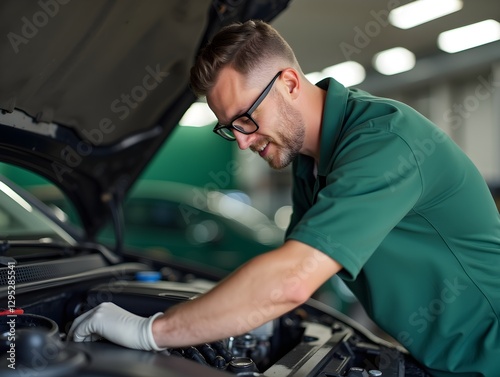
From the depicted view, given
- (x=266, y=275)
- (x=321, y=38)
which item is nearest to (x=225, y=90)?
(x=266, y=275)

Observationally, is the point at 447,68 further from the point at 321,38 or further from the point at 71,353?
the point at 71,353

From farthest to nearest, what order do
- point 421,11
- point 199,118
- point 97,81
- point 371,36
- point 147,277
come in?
point 199,118 < point 371,36 < point 421,11 < point 147,277 < point 97,81

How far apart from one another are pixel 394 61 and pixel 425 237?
7365 mm

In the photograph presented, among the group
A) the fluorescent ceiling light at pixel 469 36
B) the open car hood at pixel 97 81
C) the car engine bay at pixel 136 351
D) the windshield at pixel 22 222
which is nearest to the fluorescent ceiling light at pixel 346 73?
the fluorescent ceiling light at pixel 469 36

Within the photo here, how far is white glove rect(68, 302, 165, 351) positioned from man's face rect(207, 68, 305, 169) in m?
0.51

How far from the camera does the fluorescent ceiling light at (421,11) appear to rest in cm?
573

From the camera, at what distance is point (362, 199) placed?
3.45 feet

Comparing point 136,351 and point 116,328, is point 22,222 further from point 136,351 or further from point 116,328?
point 136,351

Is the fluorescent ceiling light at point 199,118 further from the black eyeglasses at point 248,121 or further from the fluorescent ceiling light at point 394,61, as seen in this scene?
the black eyeglasses at point 248,121

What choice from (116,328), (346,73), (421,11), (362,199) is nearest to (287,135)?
(362,199)

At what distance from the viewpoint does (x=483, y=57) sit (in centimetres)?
717

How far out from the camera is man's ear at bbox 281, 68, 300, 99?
52.5 inches

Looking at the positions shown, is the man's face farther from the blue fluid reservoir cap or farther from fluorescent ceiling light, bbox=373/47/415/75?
fluorescent ceiling light, bbox=373/47/415/75

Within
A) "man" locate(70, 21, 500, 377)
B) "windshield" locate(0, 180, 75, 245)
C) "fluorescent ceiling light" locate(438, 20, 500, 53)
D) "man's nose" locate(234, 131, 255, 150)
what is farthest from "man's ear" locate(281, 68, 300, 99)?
"fluorescent ceiling light" locate(438, 20, 500, 53)
